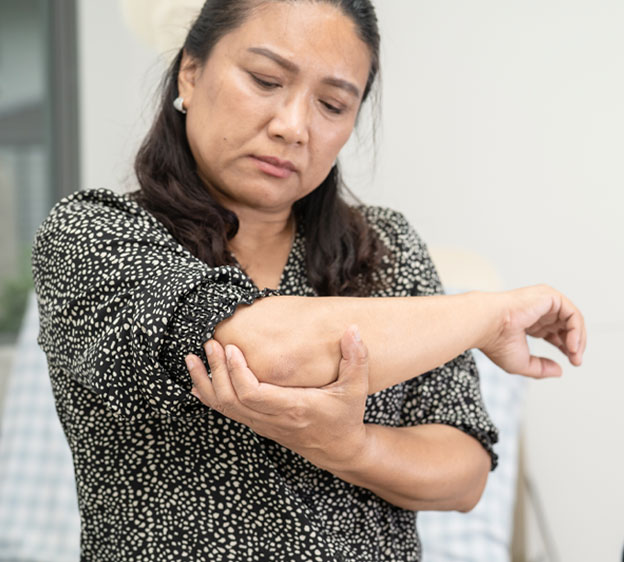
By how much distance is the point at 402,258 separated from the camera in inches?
47.4

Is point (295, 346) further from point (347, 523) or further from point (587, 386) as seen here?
point (587, 386)

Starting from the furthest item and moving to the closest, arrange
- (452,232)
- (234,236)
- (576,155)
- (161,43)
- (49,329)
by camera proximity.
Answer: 1. (452,232)
2. (576,155)
3. (161,43)
4. (234,236)
5. (49,329)

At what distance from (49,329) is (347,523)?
0.46 m

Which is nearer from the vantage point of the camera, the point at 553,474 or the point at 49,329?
the point at 49,329

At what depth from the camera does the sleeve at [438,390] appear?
3.70 ft

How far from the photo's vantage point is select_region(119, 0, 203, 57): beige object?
170 centimetres

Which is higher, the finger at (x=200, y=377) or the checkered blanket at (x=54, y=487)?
the finger at (x=200, y=377)

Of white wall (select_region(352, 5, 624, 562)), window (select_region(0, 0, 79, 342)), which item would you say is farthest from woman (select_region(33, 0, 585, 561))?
window (select_region(0, 0, 79, 342))

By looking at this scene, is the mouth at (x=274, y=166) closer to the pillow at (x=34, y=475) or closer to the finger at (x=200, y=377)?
the finger at (x=200, y=377)

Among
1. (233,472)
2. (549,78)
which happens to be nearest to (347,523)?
(233,472)

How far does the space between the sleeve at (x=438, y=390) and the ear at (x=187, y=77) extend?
1.23 feet

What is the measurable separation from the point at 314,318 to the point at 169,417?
20 centimetres

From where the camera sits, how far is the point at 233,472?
0.98m

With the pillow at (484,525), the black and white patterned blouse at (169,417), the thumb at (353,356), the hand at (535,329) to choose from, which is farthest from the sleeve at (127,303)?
the pillow at (484,525)
